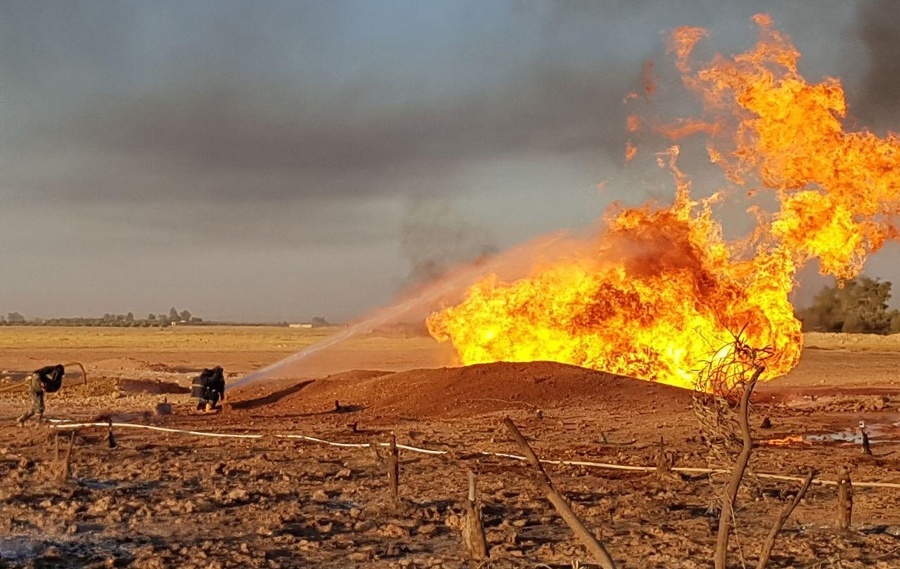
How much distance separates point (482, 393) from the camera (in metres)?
24.1

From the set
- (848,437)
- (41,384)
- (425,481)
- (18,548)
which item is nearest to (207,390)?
(41,384)

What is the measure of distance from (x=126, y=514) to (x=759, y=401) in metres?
20.7

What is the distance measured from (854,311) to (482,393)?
7188 cm

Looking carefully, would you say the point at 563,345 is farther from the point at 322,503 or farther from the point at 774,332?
the point at 322,503

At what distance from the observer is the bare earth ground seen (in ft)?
30.9

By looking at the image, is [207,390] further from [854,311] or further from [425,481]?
[854,311]

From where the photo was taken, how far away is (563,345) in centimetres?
2902

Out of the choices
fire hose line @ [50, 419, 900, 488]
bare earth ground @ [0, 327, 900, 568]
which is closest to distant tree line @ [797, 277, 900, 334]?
bare earth ground @ [0, 327, 900, 568]

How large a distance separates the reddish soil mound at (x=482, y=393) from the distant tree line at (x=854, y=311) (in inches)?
2579

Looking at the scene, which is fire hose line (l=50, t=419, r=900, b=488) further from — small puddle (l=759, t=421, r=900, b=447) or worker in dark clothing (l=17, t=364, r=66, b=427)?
small puddle (l=759, t=421, r=900, b=447)

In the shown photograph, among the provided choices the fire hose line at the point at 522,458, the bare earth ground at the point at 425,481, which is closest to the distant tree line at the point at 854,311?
the bare earth ground at the point at 425,481

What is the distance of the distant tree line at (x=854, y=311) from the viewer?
85125 mm

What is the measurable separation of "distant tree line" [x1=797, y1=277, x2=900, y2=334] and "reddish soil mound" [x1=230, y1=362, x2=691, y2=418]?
6552cm

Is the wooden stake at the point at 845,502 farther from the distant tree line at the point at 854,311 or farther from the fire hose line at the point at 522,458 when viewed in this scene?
the distant tree line at the point at 854,311
